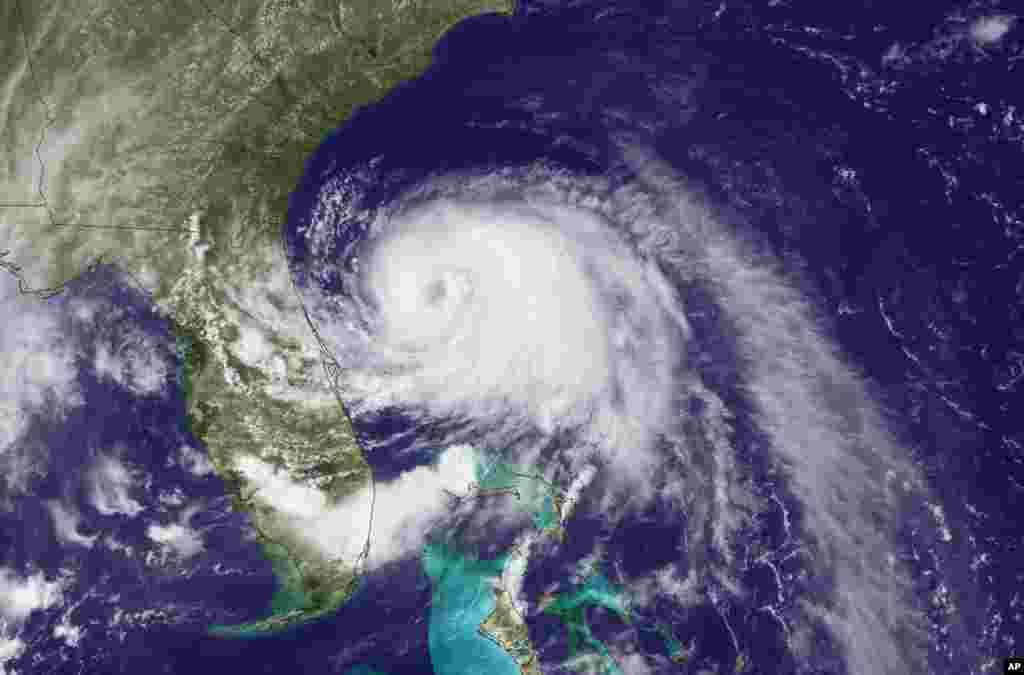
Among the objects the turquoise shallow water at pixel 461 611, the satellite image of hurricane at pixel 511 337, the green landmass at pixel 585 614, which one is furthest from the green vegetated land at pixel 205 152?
the green landmass at pixel 585 614

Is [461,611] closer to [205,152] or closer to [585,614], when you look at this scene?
[585,614]

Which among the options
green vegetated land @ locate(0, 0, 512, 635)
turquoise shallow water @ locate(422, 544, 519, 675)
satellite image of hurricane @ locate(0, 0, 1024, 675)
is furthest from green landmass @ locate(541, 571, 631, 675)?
green vegetated land @ locate(0, 0, 512, 635)

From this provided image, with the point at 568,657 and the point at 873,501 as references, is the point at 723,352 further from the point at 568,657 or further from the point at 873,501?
the point at 568,657

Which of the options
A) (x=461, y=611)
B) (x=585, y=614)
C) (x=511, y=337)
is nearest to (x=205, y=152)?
(x=511, y=337)

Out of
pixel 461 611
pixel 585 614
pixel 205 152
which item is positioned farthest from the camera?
pixel 205 152

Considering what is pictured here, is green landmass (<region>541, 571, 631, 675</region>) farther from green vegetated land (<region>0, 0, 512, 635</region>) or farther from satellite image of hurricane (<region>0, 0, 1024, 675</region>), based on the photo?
green vegetated land (<region>0, 0, 512, 635</region>)

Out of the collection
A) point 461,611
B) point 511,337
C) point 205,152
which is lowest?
point 461,611
